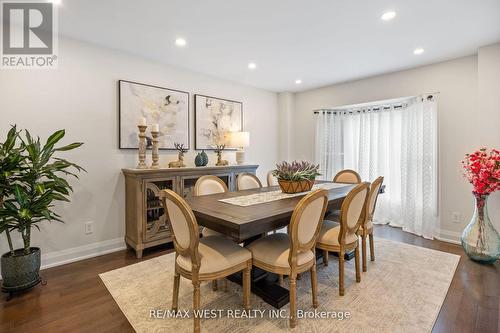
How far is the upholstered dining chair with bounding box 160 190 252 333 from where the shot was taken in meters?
1.56

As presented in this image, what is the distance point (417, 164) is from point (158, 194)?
3853mm

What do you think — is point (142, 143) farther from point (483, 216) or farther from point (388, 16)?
point (483, 216)

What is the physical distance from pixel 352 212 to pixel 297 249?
2.47 ft

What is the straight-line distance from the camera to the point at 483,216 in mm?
2762

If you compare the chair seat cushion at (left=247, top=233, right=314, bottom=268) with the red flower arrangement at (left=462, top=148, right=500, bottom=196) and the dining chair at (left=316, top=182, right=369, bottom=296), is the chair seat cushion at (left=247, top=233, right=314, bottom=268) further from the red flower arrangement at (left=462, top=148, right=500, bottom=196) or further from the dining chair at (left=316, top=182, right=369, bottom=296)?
the red flower arrangement at (left=462, top=148, right=500, bottom=196)

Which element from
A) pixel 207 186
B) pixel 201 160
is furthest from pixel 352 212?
pixel 201 160

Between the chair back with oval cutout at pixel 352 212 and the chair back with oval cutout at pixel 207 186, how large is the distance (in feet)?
4.29

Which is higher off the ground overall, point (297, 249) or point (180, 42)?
point (180, 42)

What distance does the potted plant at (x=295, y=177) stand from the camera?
8.29ft

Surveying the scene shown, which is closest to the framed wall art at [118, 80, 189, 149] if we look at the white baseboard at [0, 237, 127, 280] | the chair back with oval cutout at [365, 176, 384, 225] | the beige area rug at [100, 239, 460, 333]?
the white baseboard at [0, 237, 127, 280]

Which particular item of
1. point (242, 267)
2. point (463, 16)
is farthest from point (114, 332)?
point (463, 16)

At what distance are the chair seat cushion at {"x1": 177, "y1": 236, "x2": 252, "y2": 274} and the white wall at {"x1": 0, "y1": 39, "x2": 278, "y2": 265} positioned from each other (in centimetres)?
181

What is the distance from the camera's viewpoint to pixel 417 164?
147 inches

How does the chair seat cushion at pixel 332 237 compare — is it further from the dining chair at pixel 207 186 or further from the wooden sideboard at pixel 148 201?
the wooden sideboard at pixel 148 201
